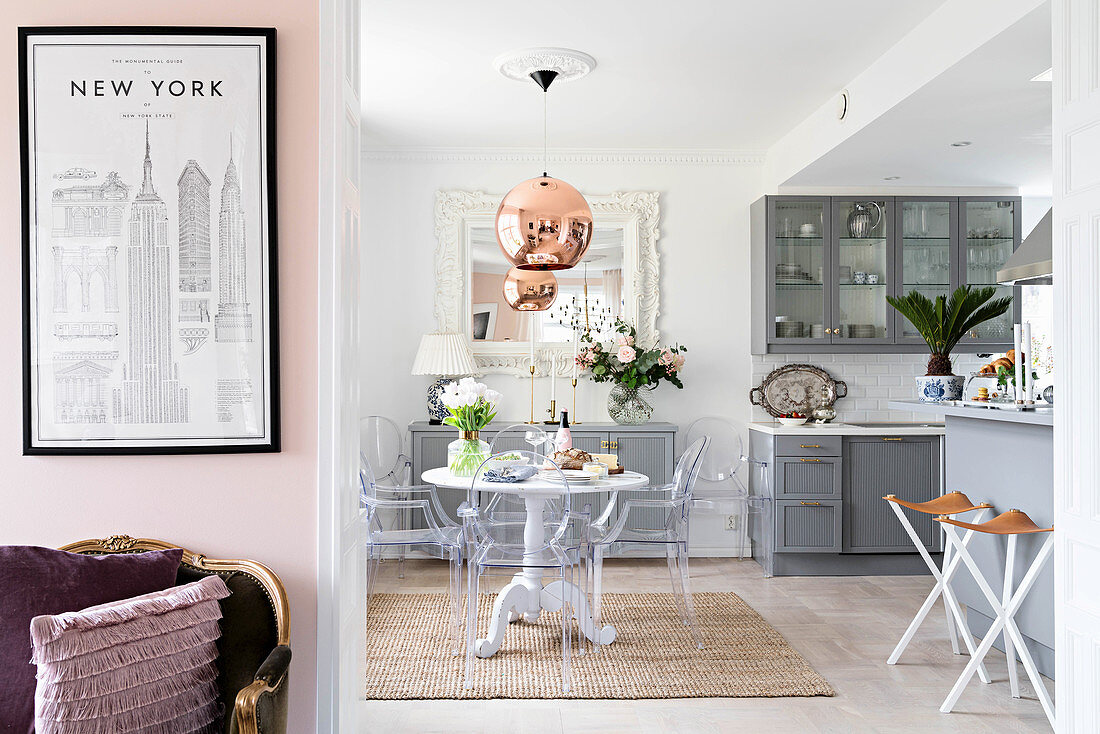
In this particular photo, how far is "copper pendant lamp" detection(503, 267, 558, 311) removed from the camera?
413 centimetres

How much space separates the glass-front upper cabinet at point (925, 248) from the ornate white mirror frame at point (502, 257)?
1613 mm

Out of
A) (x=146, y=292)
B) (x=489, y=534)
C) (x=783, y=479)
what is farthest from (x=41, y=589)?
(x=783, y=479)

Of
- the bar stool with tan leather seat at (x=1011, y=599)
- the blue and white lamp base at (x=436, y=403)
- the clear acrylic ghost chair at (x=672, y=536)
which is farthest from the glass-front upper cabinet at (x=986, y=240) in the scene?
the blue and white lamp base at (x=436, y=403)

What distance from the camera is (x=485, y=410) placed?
3.97 metres

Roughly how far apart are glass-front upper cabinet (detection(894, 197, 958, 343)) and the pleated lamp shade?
285 cm

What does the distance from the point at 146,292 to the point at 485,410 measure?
2.10 meters

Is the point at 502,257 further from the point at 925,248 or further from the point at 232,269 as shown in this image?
the point at 232,269

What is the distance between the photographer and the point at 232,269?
6.67 ft

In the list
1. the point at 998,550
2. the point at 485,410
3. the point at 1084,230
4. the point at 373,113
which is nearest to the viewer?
the point at 1084,230

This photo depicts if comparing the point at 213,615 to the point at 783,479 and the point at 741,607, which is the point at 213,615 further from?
the point at 783,479

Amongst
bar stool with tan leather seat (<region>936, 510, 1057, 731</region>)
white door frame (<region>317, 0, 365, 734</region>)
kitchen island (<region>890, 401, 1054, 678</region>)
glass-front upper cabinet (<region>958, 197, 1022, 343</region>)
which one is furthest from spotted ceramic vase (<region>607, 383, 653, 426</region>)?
white door frame (<region>317, 0, 365, 734</region>)

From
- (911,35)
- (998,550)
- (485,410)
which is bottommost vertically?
(998,550)

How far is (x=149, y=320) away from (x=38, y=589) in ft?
2.15

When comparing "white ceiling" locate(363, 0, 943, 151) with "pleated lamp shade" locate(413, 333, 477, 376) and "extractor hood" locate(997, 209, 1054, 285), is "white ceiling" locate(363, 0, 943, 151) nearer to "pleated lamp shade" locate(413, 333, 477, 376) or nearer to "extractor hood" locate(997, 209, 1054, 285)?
"extractor hood" locate(997, 209, 1054, 285)
